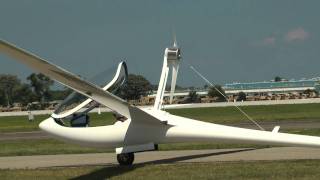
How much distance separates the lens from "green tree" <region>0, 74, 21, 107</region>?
441 ft

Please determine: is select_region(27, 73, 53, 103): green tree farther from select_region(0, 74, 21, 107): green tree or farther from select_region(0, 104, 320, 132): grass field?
select_region(0, 104, 320, 132): grass field

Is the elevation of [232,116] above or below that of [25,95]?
below

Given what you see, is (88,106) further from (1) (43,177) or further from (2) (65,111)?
(1) (43,177)

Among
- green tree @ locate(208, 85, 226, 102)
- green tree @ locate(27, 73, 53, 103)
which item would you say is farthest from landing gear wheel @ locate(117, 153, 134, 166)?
green tree @ locate(27, 73, 53, 103)

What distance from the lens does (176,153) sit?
17219mm

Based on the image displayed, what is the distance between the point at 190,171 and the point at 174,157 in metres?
3.26

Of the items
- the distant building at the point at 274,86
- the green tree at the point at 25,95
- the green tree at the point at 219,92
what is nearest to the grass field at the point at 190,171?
the green tree at the point at 219,92

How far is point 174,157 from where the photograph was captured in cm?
1605

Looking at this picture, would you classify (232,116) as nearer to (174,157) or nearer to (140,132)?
(174,157)

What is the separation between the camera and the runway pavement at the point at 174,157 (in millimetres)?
14961

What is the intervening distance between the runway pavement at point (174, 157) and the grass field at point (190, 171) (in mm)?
1033

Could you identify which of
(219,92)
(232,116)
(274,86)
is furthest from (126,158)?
(274,86)

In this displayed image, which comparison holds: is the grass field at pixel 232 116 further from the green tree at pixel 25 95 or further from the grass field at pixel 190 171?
the green tree at pixel 25 95

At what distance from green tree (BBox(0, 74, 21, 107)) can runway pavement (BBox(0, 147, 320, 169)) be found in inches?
4507
